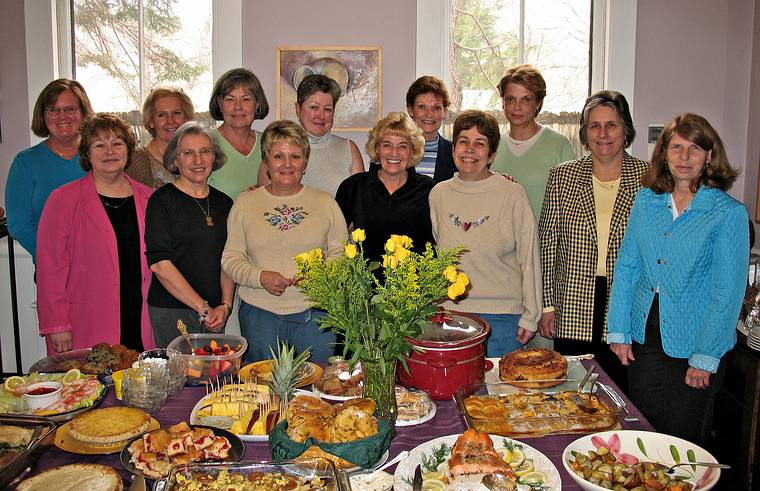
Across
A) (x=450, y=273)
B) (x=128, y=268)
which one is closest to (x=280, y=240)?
(x=128, y=268)

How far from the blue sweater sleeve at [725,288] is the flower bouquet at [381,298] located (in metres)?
1.15

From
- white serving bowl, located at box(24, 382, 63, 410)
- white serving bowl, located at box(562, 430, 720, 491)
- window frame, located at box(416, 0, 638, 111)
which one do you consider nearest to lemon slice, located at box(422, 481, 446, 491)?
white serving bowl, located at box(562, 430, 720, 491)

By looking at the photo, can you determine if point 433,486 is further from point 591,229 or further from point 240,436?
point 591,229

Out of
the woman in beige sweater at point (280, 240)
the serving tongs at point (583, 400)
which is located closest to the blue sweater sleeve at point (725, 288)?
the serving tongs at point (583, 400)

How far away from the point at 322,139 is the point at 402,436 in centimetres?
197

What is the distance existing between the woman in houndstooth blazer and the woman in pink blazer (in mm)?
1793

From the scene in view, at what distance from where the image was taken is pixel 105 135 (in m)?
→ 2.78

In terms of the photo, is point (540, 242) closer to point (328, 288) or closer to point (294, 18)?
point (328, 288)

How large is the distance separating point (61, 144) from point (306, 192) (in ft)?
4.56

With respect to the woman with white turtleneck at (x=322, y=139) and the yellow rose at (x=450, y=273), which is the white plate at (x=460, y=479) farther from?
the woman with white turtleneck at (x=322, y=139)

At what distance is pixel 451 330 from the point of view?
78.0 inches

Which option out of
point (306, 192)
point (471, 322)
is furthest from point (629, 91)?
point (471, 322)

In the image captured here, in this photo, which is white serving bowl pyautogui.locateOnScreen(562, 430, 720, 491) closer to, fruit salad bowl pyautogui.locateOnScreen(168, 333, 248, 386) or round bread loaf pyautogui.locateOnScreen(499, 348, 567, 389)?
round bread loaf pyautogui.locateOnScreen(499, 348, 567, 389)

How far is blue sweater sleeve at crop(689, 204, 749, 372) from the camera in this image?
7.45ft
